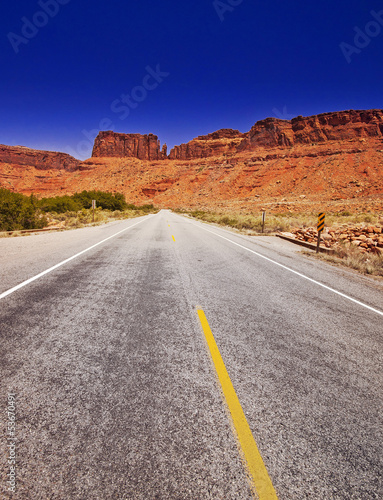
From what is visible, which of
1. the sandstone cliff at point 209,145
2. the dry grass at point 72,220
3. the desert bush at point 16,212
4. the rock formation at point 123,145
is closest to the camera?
the dry grass at point 72,220

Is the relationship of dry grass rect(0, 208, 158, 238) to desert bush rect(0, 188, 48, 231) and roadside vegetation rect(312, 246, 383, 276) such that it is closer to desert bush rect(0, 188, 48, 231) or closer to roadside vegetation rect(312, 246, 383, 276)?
desert bush rect(0, 188, 48, 231)

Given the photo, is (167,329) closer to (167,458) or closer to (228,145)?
(167,458)

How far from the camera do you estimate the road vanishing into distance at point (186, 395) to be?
56.1 inches

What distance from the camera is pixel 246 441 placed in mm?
1654

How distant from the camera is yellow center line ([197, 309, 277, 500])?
1.39 metres

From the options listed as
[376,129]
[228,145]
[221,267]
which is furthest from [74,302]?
[228,145]

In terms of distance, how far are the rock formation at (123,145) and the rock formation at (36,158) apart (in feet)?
54.5

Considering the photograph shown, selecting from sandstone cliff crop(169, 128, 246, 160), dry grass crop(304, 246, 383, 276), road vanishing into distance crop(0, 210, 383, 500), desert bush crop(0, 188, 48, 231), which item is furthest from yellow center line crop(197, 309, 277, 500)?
sandstone cliff crop(169, 128, 246, 160)

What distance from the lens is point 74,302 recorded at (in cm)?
386

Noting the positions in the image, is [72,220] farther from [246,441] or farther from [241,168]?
[241,168]

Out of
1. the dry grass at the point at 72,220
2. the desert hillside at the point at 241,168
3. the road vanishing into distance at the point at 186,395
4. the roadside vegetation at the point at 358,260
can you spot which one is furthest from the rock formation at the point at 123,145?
the road vanishing into distance at the point at 186,395

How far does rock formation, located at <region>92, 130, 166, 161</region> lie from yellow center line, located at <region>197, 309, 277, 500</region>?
5113 inches

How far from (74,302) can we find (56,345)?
4.16 feet

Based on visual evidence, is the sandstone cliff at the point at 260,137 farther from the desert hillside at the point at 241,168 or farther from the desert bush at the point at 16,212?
the desert bush at the point at 16,212
